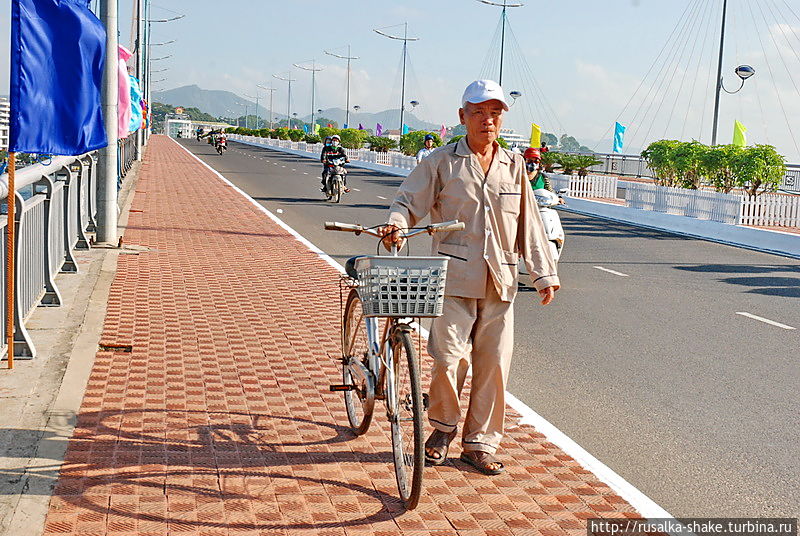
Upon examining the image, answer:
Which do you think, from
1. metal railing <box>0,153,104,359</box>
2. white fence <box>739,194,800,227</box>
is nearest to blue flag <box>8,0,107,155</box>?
metal railing <box>0,153,104,359</box>

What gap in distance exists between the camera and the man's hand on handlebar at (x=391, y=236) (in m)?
5.07

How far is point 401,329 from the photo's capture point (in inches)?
193

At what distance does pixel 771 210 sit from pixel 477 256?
784 inches

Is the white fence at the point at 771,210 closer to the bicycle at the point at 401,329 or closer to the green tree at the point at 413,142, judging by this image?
the bicycle at the point at 401,329

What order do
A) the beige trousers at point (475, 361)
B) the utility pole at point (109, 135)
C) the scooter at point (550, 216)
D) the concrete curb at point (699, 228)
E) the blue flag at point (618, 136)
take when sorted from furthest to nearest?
the blue flag at point (618, 136), the concrete curb at point (699, 228), the utility pole at point (109, 135), the scooter at point (550, 216), the beige trousers at point (475, 361)

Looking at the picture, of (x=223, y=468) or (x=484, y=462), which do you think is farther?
(x=484, y=462)

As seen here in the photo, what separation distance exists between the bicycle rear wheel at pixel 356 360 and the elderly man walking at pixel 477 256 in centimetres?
41

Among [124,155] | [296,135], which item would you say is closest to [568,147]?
[296,135]

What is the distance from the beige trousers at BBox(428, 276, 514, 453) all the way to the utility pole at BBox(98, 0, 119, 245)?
395 inches

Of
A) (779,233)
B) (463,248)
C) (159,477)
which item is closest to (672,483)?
(463,248)

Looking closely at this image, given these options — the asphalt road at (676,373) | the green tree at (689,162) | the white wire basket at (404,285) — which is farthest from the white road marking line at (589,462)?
the green tree at (689,162)

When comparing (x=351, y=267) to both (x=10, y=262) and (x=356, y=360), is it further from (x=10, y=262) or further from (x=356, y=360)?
(x=10, y=262)

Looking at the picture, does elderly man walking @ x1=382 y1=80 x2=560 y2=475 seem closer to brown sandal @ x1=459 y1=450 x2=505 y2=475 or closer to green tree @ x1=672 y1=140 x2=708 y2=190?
brown sandal @ x1=459 y1=450 x2=505 y2=475

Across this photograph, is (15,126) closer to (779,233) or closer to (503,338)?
(503,338)
